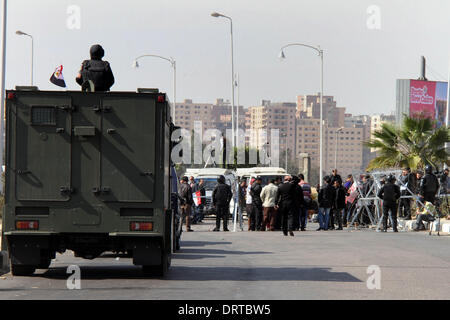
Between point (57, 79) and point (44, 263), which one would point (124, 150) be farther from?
point (57, 79)

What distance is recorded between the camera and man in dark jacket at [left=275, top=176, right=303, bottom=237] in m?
25.2

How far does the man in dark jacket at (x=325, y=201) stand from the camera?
28812mm

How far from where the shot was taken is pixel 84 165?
41.8 feet

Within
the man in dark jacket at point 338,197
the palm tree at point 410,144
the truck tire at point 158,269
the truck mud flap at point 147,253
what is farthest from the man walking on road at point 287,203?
the truck mud flap at point 147,253

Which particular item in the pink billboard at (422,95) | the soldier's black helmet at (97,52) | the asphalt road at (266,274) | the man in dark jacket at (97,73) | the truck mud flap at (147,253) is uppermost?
the pink billboard at (422,95)

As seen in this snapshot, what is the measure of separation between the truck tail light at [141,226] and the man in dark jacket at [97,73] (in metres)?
2.26

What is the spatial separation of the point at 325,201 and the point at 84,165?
1689 centimetres

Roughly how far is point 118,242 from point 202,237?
11575 mm

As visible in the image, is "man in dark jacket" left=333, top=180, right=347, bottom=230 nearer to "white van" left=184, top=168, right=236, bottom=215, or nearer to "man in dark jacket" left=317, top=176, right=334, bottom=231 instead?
"man in dark jacket" left=317, top=176, right=334, bottom=231

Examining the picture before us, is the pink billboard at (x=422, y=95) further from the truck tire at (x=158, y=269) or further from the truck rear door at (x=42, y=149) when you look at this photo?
the truck rear door at (x=42, y=149)

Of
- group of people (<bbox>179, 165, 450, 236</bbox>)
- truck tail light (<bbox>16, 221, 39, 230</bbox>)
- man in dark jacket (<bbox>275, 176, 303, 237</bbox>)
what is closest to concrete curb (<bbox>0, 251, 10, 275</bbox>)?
truck tail light (<bbox>16, 221, 39, 230</bbox>)

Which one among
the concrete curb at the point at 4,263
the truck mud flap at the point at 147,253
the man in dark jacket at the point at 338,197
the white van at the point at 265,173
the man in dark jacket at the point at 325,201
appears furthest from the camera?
the white van at the point at 265,173

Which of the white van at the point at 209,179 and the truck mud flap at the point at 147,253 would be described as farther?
the white van at the point at 209,179

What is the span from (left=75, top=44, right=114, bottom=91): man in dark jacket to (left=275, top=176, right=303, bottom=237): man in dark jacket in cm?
1227
